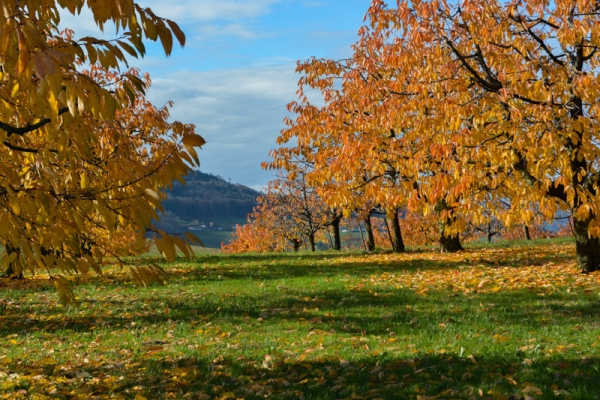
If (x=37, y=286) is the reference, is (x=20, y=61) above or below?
above

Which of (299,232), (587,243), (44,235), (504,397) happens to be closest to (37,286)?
(44,235)

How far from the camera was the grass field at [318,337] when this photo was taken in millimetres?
5434

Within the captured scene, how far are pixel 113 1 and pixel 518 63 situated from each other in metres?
9.70

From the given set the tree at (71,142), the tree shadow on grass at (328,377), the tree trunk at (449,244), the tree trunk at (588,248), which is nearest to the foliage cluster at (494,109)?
the tree trunk at (588,248)

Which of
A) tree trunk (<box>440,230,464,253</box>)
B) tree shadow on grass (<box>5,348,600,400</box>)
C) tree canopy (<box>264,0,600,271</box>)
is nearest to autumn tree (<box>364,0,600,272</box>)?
tree canopy (<box>264,0,600,271</box>)

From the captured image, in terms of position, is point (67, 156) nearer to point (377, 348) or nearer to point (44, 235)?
point (44, 235)

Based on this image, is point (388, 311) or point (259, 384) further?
point (388, 311)

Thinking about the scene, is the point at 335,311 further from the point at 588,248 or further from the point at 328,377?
the point at 588,248

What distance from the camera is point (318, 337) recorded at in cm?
760

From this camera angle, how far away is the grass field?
17.8ft

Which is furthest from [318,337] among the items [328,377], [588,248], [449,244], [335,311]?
[449,244]

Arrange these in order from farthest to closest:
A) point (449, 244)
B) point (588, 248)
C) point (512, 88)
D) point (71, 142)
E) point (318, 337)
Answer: point (449, 244)
point (588, 248)
point (512, 88)
point (318, 337)
point (71, 142)

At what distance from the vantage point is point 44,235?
13.4 ft

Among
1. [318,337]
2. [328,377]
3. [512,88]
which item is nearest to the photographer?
[328,377]
